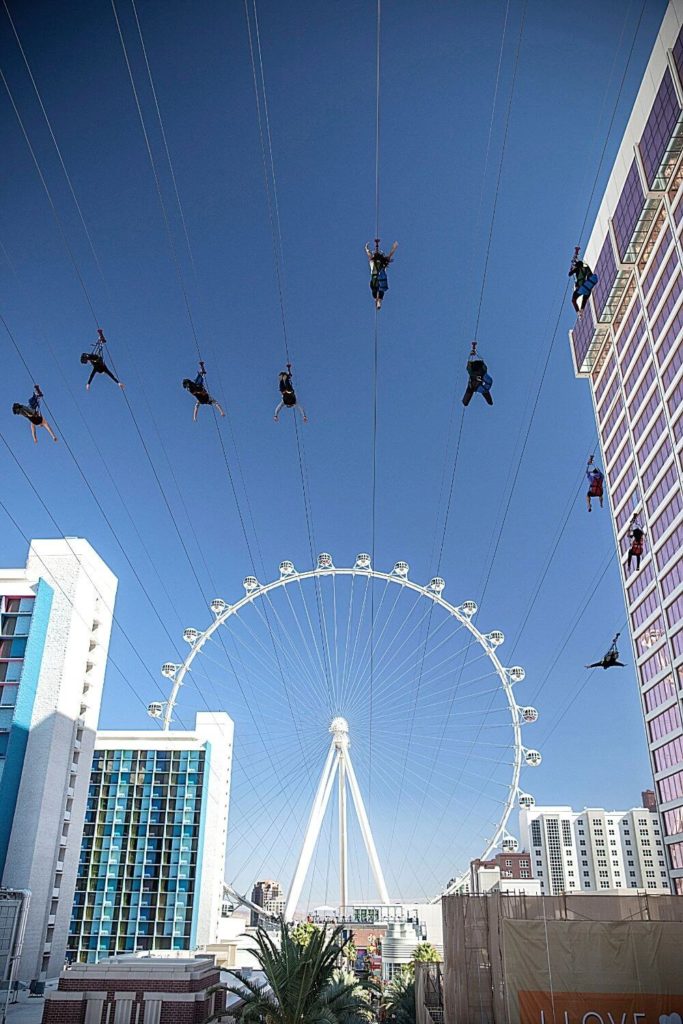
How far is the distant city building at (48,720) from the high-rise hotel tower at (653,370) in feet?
141

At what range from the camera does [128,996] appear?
28.3 m

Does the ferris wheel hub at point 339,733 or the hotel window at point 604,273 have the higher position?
the hotel window at point 604,273

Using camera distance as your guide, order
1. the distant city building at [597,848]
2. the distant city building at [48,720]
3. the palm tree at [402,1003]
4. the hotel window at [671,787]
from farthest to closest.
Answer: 1. the distant city building at [597,848]
2. the hotel window at [671,787]
3. the distant city building at [48,720]
4. the palm tree at [402,1003]

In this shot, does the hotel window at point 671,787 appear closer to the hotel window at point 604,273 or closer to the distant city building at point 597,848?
the hotel window at point 604,273

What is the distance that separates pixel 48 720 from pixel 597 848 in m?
145

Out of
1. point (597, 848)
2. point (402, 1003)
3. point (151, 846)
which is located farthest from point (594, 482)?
point (597, 848)

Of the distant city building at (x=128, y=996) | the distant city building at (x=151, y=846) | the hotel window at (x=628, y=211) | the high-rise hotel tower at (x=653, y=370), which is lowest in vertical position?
the distant city building at (x=128, y=996)

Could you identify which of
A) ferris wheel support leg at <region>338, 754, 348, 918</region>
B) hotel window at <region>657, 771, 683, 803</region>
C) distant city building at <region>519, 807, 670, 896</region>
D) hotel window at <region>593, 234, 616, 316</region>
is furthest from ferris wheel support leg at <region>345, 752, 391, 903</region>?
distant city building at <region>519, 807, 670, 896</region>

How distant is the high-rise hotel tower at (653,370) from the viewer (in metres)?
56.5

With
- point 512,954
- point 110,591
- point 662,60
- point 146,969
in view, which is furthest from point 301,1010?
point 662,60

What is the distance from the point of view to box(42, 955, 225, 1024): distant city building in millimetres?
28125

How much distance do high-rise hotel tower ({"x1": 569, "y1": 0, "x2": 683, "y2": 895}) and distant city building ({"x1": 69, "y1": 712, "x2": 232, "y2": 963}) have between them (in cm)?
4497

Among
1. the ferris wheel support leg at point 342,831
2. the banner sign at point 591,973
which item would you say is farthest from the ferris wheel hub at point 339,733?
the banner sign at point 591,973

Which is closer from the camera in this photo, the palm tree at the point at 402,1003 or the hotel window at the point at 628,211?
the palm tree at the point at 402,1003
